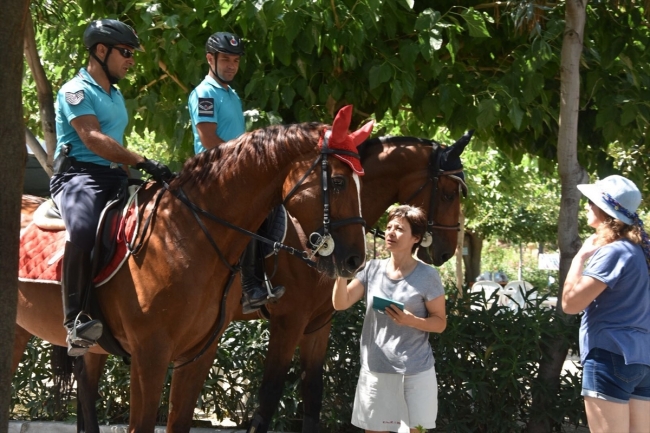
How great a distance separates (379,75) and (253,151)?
7.87 ft

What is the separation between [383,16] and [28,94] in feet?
22.6

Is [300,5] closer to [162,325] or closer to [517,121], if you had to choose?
[517,121]

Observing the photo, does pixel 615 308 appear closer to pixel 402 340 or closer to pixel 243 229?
pixel 402 340

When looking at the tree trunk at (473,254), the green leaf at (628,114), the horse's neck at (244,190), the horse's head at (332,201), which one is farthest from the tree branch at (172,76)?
the tree trunk at (473,254)

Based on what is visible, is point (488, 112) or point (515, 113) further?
point (488, 112)

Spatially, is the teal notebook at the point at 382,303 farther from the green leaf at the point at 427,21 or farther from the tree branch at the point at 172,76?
the tree branch at the point at 172,76

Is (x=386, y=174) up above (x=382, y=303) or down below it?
above

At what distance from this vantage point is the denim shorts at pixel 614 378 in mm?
4438

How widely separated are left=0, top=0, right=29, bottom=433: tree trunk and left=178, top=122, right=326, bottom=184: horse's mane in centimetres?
144

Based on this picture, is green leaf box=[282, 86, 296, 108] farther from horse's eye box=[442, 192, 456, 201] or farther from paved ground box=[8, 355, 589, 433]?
paved ground box=[8, 355, 589, 433]

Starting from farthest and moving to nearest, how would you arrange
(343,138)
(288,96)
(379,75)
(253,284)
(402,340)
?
(288,96)
(379,75)
(253,284)
(402,340)
(343,138)

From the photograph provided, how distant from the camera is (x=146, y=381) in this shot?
14.9ft

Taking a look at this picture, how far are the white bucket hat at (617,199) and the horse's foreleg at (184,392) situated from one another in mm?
2426

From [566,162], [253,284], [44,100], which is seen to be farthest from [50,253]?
[566,162]
